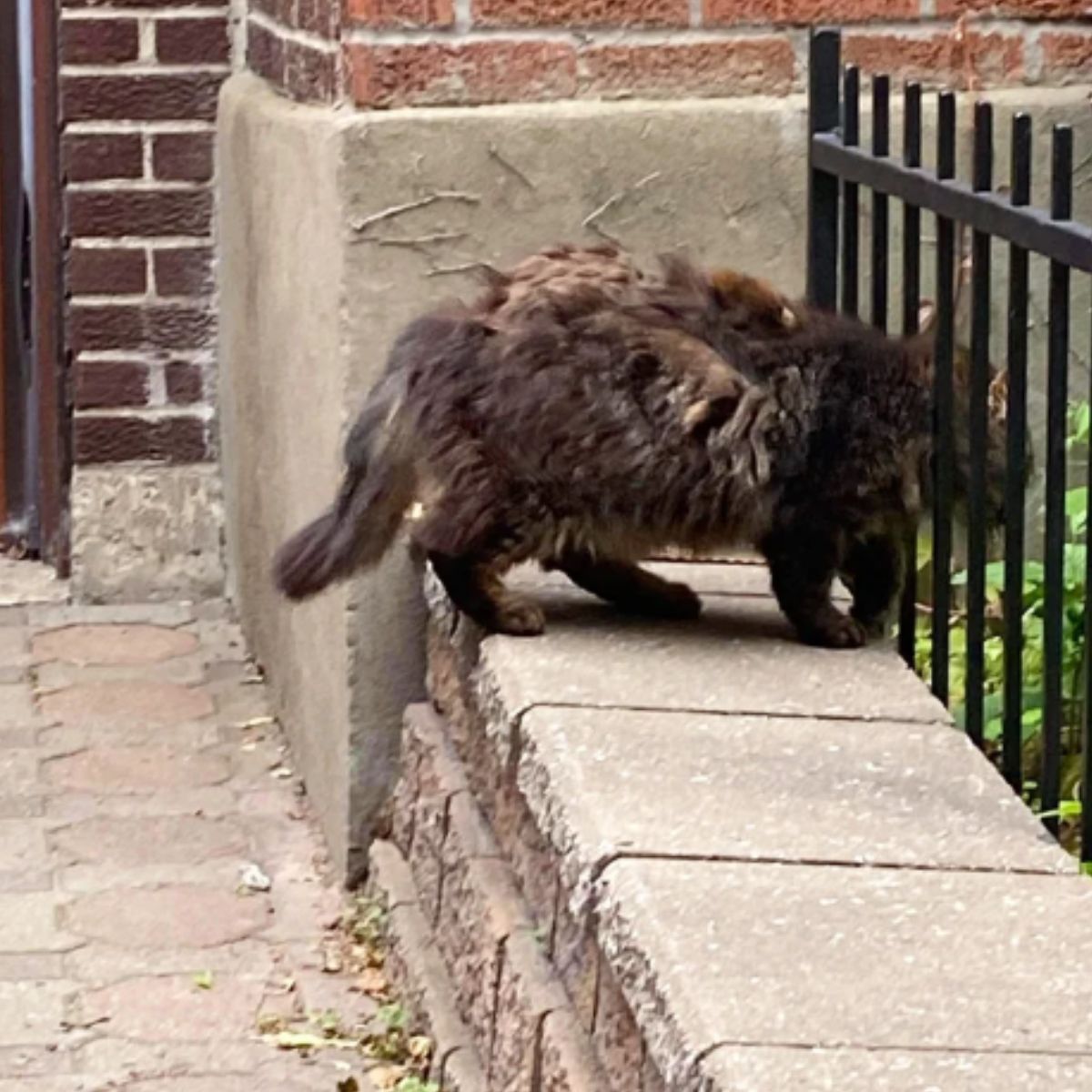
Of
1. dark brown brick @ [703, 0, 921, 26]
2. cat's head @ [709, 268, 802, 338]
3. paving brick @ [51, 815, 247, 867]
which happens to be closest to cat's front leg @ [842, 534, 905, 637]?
cat's head @ [709, 268, 802, 338]

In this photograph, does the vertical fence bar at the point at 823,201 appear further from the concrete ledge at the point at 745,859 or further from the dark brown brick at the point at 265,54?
the dark brown brick at the point at 265,54

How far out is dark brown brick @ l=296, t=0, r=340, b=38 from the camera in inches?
175

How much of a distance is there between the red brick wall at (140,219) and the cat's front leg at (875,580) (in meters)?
2.62

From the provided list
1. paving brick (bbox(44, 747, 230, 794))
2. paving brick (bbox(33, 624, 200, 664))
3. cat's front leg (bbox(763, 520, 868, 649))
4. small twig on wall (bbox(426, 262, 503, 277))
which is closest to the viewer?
cat's front leg (bbox(763, 520, 868, 649))

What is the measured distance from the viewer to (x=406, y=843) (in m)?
4.41

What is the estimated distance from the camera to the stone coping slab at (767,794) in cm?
306

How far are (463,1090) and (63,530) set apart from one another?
309 cm

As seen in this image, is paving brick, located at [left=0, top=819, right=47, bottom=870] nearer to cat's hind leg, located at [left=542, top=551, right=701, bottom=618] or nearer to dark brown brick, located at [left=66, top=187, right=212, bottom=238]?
cat's hind leg, located at [left=542, top=551, right=701, bottom=618]

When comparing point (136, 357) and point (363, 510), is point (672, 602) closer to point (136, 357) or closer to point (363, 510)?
point (363, 510)

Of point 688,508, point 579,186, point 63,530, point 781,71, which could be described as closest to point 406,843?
point 688,508

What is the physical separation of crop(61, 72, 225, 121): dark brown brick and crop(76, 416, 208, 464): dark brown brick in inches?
28.9

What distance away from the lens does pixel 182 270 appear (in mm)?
6207

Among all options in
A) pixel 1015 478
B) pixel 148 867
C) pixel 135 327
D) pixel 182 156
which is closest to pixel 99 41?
pixel 182 156

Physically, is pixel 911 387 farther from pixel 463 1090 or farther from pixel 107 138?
pixel 107 138
